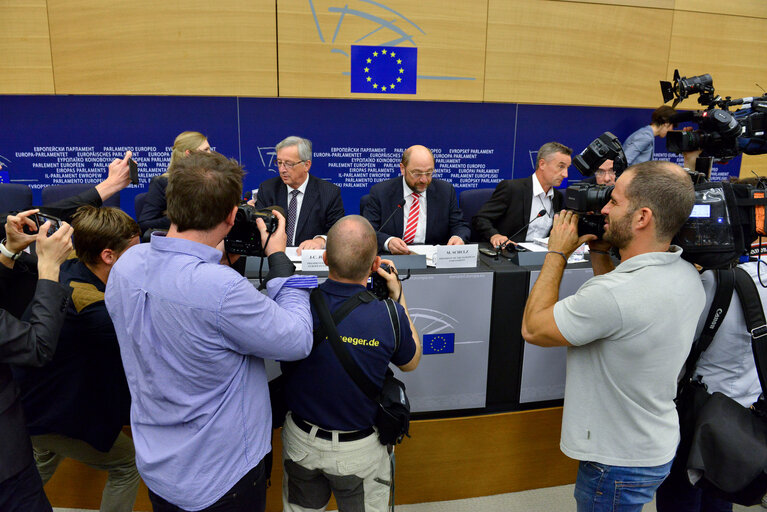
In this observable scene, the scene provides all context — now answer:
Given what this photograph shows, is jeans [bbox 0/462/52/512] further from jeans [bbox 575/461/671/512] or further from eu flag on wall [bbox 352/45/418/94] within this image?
eu flag on wall [bbox 352/45/418/94]

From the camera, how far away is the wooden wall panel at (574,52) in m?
4.62

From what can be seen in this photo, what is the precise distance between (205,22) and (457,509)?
3.89m

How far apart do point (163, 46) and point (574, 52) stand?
3477mm

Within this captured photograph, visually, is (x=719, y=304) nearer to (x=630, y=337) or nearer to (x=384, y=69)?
(x=630, y=337)

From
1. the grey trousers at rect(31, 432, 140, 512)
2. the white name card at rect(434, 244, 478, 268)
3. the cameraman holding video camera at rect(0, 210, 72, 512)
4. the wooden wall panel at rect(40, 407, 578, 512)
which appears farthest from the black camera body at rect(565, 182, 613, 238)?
the grey trousers at rect(31, 432, 140, 512)

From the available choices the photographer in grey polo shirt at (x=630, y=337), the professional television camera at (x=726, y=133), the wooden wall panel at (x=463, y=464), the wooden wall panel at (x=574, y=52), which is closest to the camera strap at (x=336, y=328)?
the photographer in grey polo shirt at (x=630, y=337)

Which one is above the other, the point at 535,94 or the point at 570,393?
the point at 535,94

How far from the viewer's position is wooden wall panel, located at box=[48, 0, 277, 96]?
13.5 feet

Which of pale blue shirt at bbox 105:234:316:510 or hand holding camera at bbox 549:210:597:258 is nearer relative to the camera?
pale blue shirt at bbox 105:234:316:510

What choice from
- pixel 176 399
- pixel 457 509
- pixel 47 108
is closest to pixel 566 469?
pixel 457 509

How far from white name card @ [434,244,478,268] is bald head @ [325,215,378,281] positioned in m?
0.68

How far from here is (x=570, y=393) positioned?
5.04 ft

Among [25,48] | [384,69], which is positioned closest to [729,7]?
[384,69]

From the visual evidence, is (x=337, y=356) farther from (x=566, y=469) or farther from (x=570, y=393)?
(x=566, y=469)
